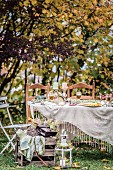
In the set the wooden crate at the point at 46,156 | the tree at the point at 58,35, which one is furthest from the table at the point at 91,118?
the tree at the point at 58,35

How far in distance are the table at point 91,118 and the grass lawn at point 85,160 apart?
342 mm

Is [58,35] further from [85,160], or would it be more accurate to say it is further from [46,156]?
[46,156]

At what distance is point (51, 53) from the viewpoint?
26.1 feet

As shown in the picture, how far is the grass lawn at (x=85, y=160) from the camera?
5.09 m

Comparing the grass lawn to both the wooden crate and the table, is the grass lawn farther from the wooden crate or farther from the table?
the table

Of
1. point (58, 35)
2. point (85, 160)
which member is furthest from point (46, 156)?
point (58, 35)

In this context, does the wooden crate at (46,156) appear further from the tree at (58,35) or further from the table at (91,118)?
the tree at (58,35)

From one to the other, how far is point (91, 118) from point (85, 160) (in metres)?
0.63

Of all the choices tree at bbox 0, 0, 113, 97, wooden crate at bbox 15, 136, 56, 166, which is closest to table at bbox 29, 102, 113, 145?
wooden crate at bbox 15, 136, 56, 166

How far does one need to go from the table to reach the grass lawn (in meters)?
0.34

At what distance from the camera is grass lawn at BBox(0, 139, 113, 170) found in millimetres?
5088

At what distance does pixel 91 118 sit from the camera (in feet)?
17.2

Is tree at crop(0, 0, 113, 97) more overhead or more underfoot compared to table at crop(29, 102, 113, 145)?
more overhead

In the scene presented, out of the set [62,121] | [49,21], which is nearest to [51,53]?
[49,21]
